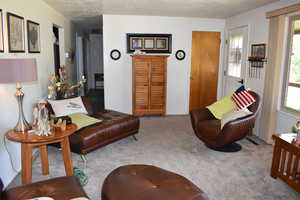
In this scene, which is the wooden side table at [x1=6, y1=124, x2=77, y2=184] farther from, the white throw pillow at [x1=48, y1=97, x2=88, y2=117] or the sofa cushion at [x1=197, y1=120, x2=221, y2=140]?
the sofa cushion at [x1=197, y1=120, x2=221, y2=140]

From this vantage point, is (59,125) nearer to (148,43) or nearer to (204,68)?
(148,43)

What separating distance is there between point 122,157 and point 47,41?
245 cm

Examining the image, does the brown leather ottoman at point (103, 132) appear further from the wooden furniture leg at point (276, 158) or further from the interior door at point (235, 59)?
the interior door at point (235, 59)

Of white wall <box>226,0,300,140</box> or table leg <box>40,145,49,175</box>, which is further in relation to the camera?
white wall <box>226,0,300,140</box>

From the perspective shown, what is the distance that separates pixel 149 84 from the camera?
5.29 m

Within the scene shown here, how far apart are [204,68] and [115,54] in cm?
207

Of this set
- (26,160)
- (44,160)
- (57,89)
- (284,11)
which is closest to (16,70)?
(26,160)

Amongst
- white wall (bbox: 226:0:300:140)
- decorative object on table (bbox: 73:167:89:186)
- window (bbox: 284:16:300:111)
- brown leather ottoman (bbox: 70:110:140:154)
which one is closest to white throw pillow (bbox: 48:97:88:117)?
brown leather ottoman (bbox: 70:110:140:154)

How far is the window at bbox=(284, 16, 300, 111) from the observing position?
3445 mm

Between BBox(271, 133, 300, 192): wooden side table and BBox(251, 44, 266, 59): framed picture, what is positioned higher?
BBox(251, 44, 266, 59): framed picture

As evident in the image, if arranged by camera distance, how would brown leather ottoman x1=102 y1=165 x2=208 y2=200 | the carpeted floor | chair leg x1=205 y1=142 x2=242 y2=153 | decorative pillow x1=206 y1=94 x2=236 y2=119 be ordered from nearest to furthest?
brown leather ottoman x1=102 y1=165 x2=208 y2=200
the carpeted floor
chair leg x1=205 y1=142 x2=242 y2=153
decorative pillow x1=206 y1=94 x2=236 y2=119

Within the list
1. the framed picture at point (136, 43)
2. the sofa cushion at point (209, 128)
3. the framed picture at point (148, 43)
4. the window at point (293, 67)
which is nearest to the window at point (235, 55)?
the window at point (293, 67)

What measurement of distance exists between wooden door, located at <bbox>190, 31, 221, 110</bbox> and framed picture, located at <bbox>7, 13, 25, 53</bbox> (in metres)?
3.64

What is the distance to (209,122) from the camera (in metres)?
3.59
